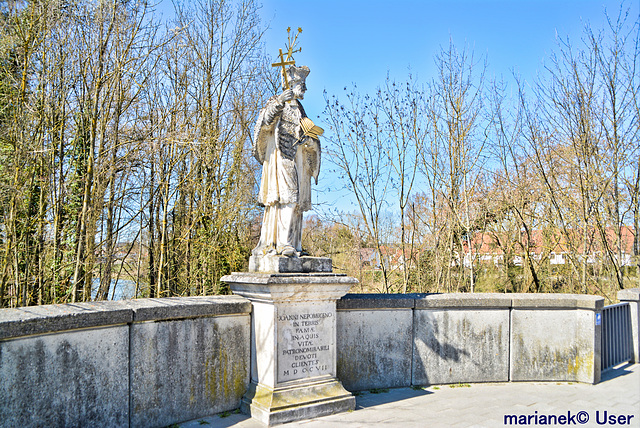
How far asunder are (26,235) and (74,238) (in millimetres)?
878

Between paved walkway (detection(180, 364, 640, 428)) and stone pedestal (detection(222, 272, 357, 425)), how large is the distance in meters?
0.16

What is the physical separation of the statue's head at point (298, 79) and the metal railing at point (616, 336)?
573 centimetres

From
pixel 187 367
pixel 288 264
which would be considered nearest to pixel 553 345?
pixel 288 264

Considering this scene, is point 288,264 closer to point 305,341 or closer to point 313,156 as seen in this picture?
point 305,341

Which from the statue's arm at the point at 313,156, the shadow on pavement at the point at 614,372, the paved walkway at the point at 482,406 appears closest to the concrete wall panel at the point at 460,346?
the paved walkway at the point at 482,406

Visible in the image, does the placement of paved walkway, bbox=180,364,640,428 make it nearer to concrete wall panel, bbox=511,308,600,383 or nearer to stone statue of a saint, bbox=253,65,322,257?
concrete wall panel, bbox=511,308,600,383

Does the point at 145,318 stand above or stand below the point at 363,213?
below

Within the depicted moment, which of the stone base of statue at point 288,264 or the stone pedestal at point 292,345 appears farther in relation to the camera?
the stone base of statue at point 288,264

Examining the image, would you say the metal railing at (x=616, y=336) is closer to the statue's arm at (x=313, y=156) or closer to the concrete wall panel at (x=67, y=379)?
the statue's arm at (x=313, y=156)

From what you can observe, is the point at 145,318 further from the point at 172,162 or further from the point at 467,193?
the point at 467,193

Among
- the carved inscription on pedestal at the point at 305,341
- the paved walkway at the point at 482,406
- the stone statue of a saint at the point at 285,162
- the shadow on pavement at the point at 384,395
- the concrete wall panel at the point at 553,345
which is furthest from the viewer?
the concrete wall panel at the point at 553,345

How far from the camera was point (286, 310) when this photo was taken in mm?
4973

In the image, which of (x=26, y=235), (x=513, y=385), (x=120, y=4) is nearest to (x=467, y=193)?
(x=513, y=385)

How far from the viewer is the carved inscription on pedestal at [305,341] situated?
4.93 metres
